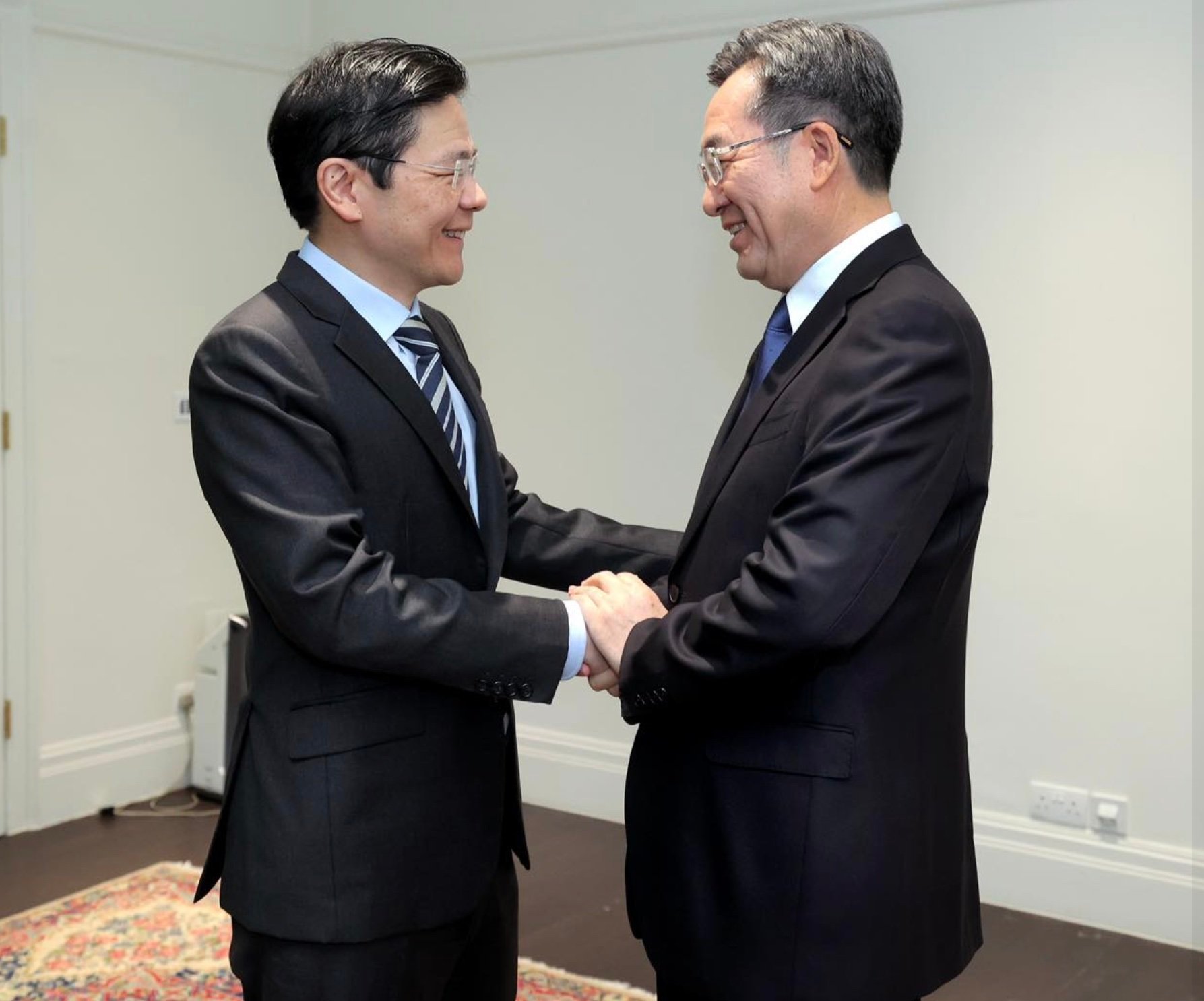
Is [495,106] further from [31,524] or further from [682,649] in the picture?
[682,649]

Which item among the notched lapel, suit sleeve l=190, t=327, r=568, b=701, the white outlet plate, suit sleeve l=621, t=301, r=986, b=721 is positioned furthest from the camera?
the white outlet plate

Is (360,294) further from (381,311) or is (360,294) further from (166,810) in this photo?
(166,810)

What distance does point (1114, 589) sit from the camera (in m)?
3.76

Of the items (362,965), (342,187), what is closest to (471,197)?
(342,187)

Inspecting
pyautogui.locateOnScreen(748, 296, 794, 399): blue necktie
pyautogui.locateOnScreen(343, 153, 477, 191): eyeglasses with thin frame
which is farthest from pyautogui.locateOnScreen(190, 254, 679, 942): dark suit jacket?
pyautogui.locateOnScreen(748, 296, 794, 399): blue necktie

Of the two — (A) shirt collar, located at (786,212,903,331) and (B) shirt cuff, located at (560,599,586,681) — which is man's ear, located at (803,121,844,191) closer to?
(A) shirt collar, located at (786,212,903,331)

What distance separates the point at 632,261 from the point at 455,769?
2.73 m

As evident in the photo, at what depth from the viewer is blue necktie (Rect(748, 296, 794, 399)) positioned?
2.05 metres

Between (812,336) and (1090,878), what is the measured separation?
251 centimetres

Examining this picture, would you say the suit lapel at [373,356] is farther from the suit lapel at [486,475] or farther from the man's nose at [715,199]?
the man's nose at [715,199]

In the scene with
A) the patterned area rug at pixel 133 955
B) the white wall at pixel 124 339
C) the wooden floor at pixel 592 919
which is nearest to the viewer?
the patterned area rug at pixel 133 955

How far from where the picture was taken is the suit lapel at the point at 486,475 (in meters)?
2.10

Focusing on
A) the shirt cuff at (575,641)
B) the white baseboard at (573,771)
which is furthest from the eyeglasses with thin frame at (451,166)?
the white baseboard at (573,771)

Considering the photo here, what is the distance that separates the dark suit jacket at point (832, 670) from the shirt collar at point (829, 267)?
0.06m
